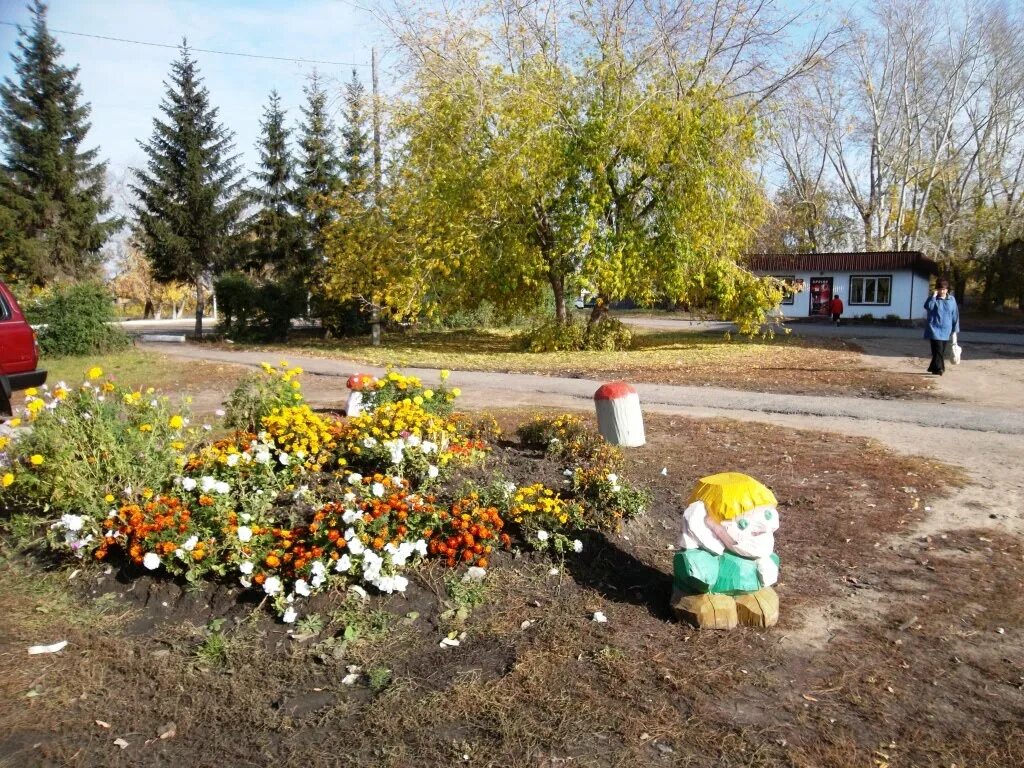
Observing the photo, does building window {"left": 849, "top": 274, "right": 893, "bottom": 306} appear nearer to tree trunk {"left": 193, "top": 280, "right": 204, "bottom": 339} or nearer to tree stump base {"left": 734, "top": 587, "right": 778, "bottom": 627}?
tree trunk {"left": 193, "top": 280, "right": 204, "bottom": 339}

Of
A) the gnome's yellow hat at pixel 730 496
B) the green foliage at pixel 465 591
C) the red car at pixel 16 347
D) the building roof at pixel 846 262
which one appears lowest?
the green foliage at pixel 465 591

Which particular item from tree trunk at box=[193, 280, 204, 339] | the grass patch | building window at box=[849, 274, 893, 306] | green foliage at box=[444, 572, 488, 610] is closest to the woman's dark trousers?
green foliage at box=[444, 572, 488, 610]

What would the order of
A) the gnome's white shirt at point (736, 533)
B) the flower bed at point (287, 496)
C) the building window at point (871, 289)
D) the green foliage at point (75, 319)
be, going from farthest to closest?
the building window at point (871, 289) → the green foliage at point (75, 319) → the flower bed at point (287, 496) → the gnome's white shirt at point (736, 533)

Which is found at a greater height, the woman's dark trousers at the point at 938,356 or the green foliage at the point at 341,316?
the green foliage at the point at 341,316

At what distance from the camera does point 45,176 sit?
96.2ft

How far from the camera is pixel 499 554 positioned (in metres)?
4.38

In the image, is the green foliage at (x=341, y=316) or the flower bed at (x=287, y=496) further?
the green foliage at (x=341, y=316)

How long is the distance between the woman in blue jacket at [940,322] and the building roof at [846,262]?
22.8 meters

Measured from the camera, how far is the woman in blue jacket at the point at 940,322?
13.2 metres

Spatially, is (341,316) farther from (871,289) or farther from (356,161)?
(871,289)

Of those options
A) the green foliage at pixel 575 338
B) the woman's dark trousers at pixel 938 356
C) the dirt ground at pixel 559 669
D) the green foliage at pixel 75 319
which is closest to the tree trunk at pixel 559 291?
the green foliage at pixel 575 338

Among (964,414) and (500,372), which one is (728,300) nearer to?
(500,372)

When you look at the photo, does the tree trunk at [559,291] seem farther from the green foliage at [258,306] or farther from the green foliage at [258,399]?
the green foliage at [258,399]

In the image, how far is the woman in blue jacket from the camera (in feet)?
43.3
